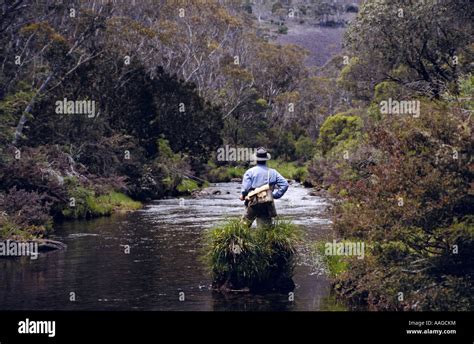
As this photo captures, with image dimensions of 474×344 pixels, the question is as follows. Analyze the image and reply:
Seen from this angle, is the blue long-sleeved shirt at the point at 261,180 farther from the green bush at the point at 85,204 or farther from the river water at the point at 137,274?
the green bush at the point at 85,204

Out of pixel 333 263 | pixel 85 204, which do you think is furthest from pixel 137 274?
pixel 85 204

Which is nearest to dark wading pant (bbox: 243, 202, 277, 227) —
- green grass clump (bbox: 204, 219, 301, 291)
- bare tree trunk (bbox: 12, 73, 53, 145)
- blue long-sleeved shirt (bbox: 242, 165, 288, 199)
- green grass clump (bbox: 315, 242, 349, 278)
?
green grass clump (bbox: 204, 219, 301, 291)

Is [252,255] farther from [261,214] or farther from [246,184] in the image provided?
[246,184]

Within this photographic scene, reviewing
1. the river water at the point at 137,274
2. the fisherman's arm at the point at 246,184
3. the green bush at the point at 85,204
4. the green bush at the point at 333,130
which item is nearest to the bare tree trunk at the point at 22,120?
the green bush at the point at 85,204

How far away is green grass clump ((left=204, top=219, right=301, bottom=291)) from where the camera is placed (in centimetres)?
1683

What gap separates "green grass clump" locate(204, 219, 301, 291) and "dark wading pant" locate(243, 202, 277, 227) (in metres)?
0.16

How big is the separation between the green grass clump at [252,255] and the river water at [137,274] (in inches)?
13.1

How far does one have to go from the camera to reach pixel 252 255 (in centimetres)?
1683

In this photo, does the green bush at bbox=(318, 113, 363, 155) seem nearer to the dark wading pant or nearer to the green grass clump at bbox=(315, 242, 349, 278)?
the green grass clump at bbox=(315, 242, 349, 278)

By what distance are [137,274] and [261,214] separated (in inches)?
162

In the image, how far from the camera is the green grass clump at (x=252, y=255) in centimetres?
1683

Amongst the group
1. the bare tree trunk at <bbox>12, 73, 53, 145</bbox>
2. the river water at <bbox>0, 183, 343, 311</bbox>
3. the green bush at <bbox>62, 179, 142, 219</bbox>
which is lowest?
the river water at <bbox>0, 183, 343, 311</bbox>

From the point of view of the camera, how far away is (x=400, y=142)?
15.8m

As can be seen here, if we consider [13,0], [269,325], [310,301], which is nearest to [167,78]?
[13,0]
